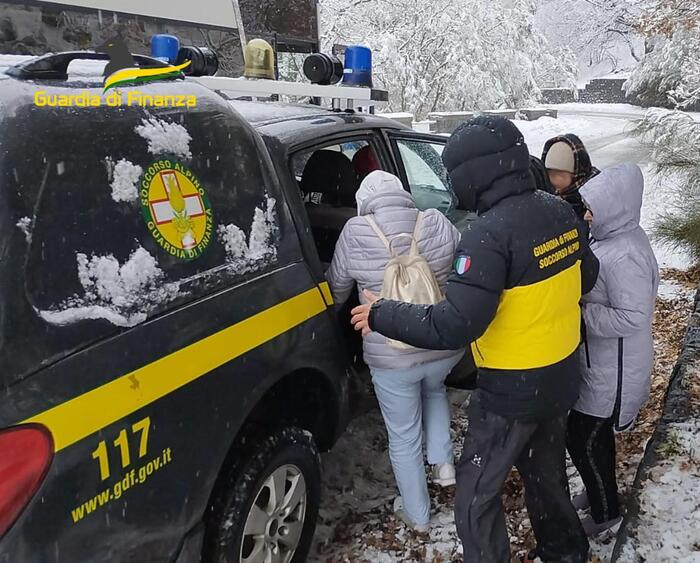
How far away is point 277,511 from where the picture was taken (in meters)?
2.43

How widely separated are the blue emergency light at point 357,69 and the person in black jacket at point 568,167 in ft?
3.89

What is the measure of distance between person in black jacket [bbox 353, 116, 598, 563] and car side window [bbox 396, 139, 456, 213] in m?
2.02

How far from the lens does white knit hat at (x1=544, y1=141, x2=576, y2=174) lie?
11.0 ft

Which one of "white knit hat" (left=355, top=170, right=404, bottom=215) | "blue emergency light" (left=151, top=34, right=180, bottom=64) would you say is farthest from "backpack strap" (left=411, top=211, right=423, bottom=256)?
"blue emergency light" (left=151, top=34, right=180, bottom=64)

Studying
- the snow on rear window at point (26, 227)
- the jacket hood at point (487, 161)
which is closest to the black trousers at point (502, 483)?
the jacket hood at point (487, 161)

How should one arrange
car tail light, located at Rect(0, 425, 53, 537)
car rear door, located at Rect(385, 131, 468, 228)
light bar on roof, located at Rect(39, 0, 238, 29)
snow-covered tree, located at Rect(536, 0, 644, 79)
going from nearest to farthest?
1. car tail light, located at Rect(0, 425, 53, 537)
2. light bar on roof, located at Rect(39, 0, 238, 29)
3. car rear door, located at Rect(385, 131, 468, 228)
4. snow-covered tree, located at Rect(536, 0, 644, 79)

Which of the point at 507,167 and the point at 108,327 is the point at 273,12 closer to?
the point at 507,167

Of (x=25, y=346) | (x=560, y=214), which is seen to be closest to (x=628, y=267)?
(x=560, y=214)

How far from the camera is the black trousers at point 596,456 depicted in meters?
2.70

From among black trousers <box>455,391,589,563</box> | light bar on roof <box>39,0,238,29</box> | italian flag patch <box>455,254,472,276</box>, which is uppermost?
light bar on roof <box>39,0,238,29</box>

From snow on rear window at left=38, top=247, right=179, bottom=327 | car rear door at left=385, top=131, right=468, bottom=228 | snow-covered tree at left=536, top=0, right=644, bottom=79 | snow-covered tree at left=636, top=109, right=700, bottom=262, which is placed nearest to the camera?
snow on rear window at left=38, top=247, right=179, bottom=327

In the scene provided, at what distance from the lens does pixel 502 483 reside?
2.35 m

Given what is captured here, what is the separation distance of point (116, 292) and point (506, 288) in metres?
1.17

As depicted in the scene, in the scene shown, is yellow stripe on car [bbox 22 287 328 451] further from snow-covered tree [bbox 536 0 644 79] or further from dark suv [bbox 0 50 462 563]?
snow-covered tree [bbox 536 0 644 79]
